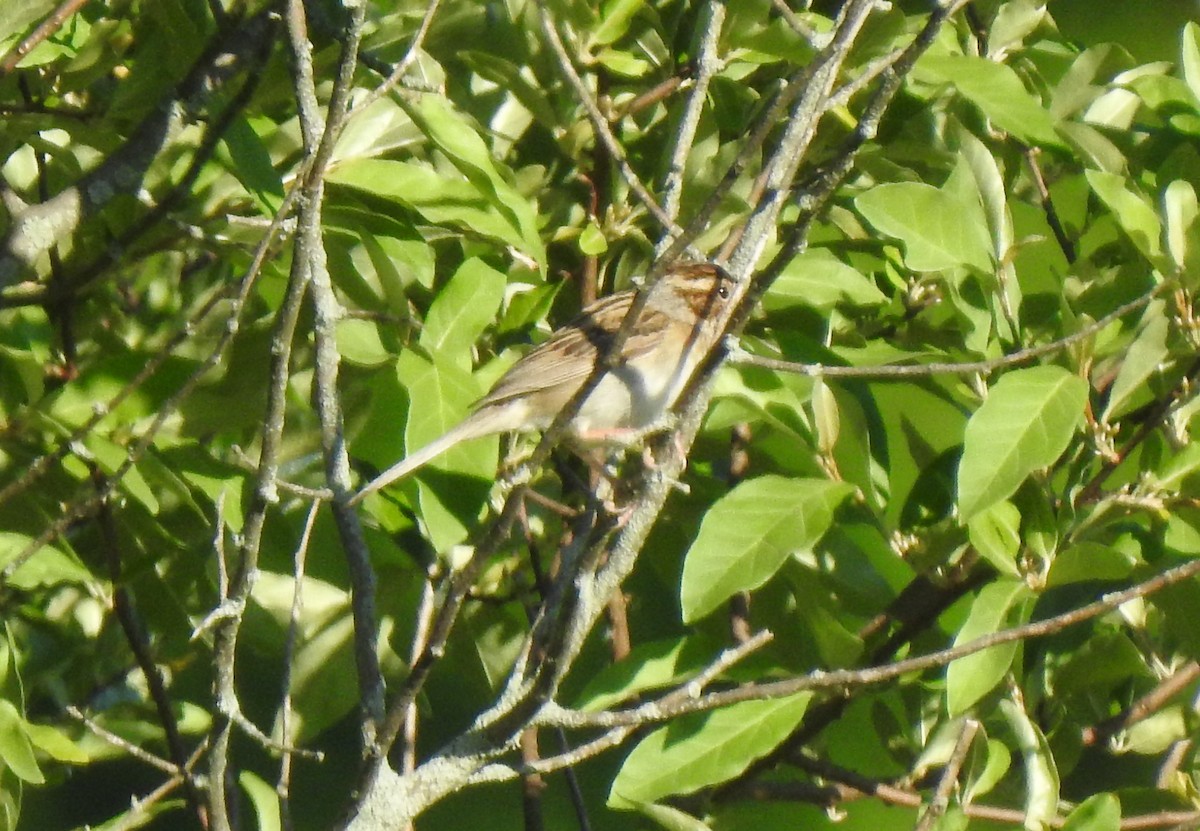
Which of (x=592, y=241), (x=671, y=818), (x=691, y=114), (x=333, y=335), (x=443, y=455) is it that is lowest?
(x=671, y=818)

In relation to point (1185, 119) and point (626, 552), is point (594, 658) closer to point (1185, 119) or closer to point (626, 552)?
point (626, 552)

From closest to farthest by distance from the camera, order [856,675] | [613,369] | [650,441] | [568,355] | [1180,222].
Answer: [856,675]
[1180,222]
[650,441]
[613,369]
[568,355]

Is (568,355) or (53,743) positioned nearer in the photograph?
(53,743)

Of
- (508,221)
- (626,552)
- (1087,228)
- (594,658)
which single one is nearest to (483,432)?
(508,221)

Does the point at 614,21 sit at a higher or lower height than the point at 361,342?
higher

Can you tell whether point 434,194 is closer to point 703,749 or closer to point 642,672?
point 642,672

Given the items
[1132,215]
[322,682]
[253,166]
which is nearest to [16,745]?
[322,682]
